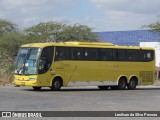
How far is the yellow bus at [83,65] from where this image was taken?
28.9 metres

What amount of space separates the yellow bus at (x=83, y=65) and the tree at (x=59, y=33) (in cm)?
3191

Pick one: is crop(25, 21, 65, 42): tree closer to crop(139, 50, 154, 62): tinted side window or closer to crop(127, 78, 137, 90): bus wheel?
crop(139, 50, 154, 62): tinted side window

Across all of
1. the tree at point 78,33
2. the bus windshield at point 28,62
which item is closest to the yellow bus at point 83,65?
the bus windshield at point 28,62

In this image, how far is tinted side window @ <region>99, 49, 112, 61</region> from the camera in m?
31.8

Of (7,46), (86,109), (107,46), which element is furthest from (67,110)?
(7,46)

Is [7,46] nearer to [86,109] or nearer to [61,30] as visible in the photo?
[61,30]

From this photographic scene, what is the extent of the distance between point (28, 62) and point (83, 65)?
3.82 meters

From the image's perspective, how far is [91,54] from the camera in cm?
3125

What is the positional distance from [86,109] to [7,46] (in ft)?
161

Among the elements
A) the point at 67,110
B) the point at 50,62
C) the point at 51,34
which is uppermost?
the point at 51,34

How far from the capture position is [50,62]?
29.1 meters

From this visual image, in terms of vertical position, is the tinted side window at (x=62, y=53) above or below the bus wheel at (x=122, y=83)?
above

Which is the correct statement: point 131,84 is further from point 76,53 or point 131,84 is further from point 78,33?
point 78,33

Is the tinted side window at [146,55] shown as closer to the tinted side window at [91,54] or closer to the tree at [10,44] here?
the tinted side window at [91,54]
